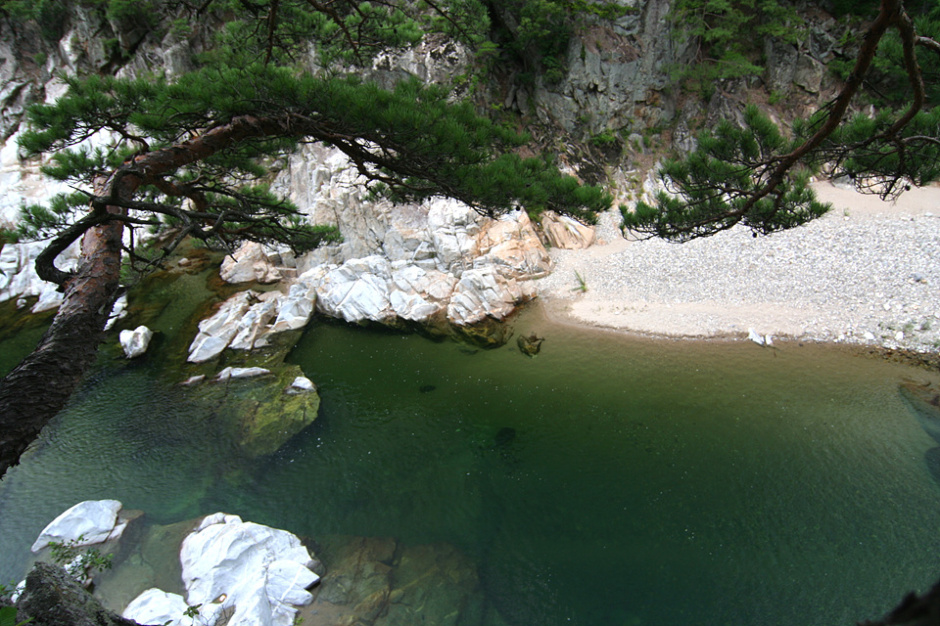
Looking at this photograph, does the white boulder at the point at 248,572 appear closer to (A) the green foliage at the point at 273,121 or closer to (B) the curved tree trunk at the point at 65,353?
(B) the curved tree trunk at the point at 65,353

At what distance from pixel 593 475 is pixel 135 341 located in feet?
32.7

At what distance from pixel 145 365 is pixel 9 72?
19087mm

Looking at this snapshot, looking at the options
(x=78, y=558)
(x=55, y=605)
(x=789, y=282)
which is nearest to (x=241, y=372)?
(x=78, y=558)

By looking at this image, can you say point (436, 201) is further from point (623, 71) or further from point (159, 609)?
point (159, 609)

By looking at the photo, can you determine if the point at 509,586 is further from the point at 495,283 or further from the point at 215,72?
the point at 495,283

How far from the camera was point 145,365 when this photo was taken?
9.06 m

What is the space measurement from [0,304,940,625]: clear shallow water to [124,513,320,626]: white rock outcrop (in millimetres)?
541

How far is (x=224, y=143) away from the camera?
349 cm

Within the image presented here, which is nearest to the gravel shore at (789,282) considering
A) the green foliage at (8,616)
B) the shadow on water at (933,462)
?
the shadow on water at (933,462)

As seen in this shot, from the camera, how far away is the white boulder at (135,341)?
9328 mm

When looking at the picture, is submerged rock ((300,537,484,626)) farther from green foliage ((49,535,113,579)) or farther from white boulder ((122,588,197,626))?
green foliage ((49,535,113,579))

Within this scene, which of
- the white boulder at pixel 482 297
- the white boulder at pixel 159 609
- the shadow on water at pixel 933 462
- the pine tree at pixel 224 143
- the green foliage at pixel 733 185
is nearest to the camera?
the pine tree at pixel 224 143

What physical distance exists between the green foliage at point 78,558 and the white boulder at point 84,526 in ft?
0.25

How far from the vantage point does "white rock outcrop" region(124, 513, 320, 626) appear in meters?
4.19
